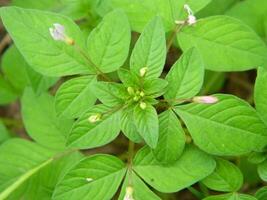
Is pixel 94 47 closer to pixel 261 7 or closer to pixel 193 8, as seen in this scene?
pixel 193 8

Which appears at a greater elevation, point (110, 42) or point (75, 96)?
point (110, 42)

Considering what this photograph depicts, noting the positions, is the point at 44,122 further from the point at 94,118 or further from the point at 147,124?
the point at 147,124

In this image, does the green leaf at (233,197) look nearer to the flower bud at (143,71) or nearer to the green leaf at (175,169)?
the green leaf at (175,169)

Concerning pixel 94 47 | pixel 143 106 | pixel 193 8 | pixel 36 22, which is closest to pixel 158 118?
pixel 143 106

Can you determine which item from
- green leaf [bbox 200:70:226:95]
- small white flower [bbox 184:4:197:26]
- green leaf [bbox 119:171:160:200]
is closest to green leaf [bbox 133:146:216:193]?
green leaf [bbox 119:171:160:200]

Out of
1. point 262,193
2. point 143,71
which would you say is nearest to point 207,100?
point 143,71

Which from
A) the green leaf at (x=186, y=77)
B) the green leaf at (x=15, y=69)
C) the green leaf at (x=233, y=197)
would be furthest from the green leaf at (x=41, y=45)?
the green leaf at (x=233, y=197)
